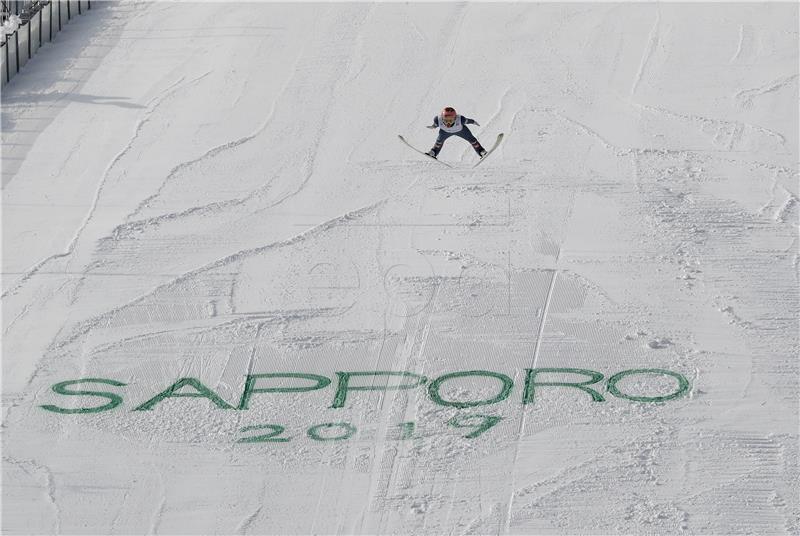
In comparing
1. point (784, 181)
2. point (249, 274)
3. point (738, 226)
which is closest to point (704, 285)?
point (738, 226)

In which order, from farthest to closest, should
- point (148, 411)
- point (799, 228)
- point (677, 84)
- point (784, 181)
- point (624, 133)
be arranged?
point (677, 84), point (624, 133), point (784, 181), point (799, 228), point (148, 411)

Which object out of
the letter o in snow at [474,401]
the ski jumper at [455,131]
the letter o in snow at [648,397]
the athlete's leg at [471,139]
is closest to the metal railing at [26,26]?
the ski jumper at [455,131]

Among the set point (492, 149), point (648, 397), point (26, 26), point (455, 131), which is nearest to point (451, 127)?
point (455, 131)

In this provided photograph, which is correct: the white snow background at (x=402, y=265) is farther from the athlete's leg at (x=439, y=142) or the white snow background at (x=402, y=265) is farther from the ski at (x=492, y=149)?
the athlete's leg at (x=439, y=142)

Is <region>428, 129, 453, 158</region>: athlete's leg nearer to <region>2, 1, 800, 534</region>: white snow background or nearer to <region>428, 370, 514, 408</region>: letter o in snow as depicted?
<region>2, 1, 800, 534</region>: white snow background

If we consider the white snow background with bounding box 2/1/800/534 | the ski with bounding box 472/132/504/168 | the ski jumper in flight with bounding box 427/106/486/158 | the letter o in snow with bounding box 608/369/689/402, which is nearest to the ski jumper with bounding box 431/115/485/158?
the ski jumper in flight with bounding box 427/106/486/158

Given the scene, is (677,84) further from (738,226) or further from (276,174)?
(276,174)
